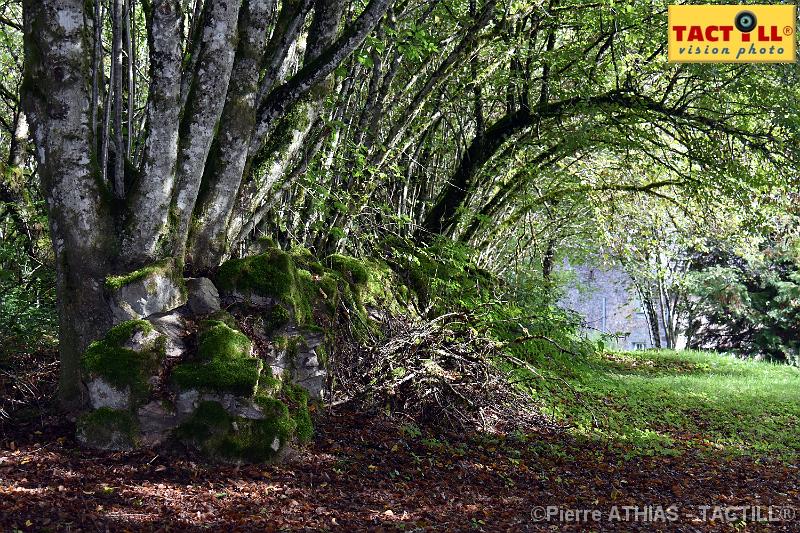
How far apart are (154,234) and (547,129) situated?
20.3 feet

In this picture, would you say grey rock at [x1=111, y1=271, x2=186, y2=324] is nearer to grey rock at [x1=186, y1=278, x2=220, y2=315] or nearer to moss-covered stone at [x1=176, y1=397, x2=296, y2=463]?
grey rock at [x1=186, y1=278, x2=220, y2=315]

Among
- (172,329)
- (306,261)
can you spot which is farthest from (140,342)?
(306,261)

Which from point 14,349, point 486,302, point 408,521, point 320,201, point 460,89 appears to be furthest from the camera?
point 460,89

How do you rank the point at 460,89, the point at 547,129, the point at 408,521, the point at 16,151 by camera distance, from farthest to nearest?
the point at 547,129
the point at 460,89
the point at 16,151
the point at 408,521

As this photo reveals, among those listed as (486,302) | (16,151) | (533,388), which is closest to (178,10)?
(486,302)

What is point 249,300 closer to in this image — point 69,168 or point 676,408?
point 69,168

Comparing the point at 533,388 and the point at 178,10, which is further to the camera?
the point at 533,388

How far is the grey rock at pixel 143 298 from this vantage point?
4.55 meters

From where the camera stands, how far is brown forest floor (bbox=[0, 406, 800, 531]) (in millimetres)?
3605

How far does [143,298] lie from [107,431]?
84 cm

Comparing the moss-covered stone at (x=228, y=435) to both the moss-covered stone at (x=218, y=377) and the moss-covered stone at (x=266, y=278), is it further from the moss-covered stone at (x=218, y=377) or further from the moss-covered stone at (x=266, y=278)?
the moss-covered stone at (x=266, y=278)

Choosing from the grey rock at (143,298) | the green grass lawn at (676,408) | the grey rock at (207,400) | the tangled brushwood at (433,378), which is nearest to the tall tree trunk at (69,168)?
the grey rock at (143,298)

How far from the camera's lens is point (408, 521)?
12.9 ft

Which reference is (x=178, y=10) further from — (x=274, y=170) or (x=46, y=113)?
(x=274, y=170)
